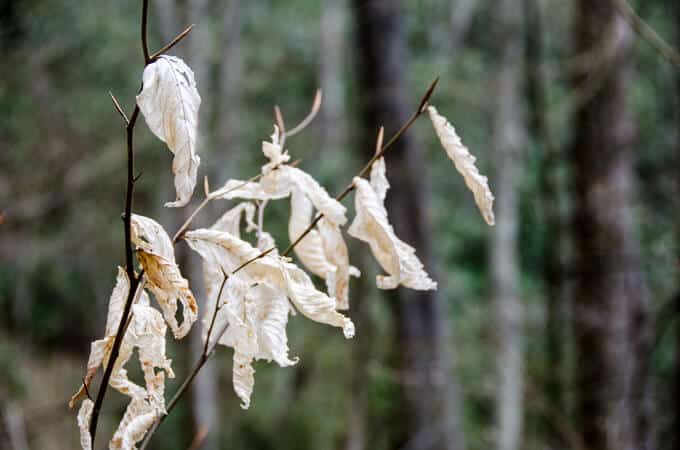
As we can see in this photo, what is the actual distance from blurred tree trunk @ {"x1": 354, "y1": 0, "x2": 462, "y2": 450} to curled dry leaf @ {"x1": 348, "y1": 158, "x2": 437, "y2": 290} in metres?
2.02

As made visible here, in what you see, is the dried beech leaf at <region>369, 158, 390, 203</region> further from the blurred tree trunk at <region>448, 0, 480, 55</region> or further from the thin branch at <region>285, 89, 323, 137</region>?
the blurred tree trunk at <region>448, 0, 480, 55</region>

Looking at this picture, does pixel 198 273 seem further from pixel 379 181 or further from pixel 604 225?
pixel 379 181

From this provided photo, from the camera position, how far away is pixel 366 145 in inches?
105

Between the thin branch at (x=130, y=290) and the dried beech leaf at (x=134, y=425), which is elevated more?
the thin branch at (x=130, y=290)

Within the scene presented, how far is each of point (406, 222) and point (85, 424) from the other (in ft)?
7.36

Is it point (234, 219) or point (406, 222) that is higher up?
point (406, 222)

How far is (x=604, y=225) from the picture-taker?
2045 mm

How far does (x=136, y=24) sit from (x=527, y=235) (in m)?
3.88

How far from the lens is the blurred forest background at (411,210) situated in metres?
2.06

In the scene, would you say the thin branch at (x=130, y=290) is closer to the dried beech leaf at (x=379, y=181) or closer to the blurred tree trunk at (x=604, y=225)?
the dried beech leaf at (x=379, y=181)

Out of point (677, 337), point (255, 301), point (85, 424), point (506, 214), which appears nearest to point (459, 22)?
point (506, 214)

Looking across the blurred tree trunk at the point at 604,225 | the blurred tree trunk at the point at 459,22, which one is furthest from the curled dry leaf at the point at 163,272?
the blurred tree trunk at the point at 459,22

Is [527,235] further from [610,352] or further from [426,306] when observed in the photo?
[610,352]

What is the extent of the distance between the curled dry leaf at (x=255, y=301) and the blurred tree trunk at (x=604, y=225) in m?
1.70
